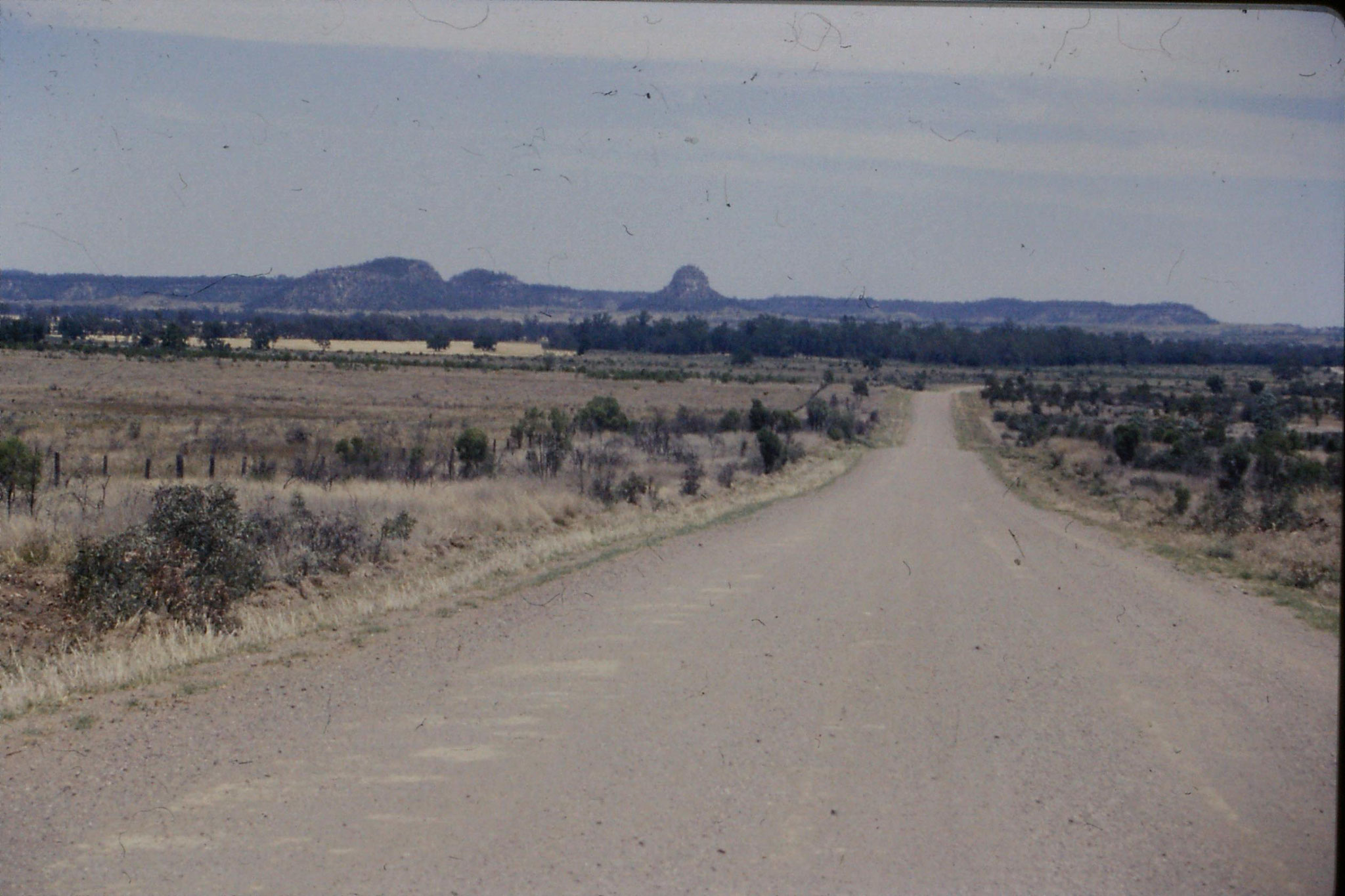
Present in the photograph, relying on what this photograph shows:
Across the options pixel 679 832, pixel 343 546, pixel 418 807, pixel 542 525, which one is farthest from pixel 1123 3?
pixel 542 525

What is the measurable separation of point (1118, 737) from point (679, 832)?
10.3 feet

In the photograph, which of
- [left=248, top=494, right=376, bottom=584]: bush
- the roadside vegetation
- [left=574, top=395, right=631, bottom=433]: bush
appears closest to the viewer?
the roadside vegetation

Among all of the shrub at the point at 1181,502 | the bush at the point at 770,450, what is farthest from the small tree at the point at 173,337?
the shrub at the point at 1181,502

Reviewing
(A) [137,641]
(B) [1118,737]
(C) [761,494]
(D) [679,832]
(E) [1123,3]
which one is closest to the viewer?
→ (E) [1123,3]

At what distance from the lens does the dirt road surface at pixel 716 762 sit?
4.85m

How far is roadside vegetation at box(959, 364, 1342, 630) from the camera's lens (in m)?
12.3

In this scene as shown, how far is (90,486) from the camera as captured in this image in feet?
52.2

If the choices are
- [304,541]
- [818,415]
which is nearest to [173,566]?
[304,541]

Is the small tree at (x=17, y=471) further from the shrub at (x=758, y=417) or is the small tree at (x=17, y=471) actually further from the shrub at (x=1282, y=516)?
the shrub at (x=758, y=417)

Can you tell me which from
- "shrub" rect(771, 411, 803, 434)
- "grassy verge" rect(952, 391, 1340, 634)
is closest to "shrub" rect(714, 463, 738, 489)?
"grassy verge" rect(952, 391, 1340, 634)

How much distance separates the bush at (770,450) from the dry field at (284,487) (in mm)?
528

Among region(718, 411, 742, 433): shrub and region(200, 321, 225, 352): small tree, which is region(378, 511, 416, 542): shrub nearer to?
region(200, 321, 225, 352): small tree

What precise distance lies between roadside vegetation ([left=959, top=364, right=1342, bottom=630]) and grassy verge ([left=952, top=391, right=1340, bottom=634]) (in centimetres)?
4

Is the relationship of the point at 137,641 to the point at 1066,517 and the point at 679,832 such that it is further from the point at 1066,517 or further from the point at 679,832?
the point at 1066,517
